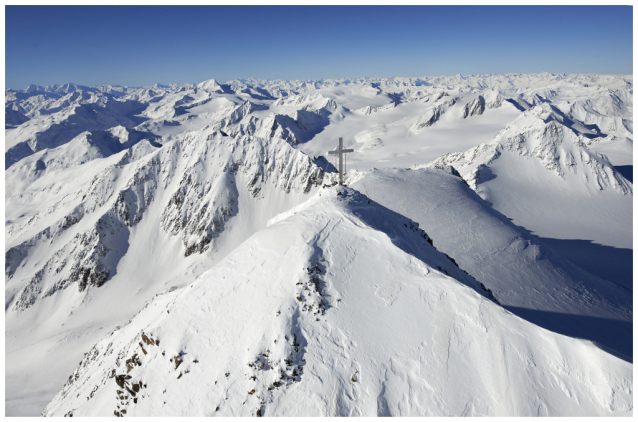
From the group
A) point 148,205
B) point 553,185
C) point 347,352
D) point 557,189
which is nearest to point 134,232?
point 148,205

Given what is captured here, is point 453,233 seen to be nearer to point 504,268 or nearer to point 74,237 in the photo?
point 504,268

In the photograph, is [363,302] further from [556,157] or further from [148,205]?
[148,205]

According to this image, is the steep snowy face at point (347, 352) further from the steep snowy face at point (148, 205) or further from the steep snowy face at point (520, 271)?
the steep snowy face at point (148, 205)

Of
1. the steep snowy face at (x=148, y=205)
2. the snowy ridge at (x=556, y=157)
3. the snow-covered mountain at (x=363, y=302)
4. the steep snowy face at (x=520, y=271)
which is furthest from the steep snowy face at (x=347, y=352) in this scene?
the steep snowy face at (x=148, y=205)

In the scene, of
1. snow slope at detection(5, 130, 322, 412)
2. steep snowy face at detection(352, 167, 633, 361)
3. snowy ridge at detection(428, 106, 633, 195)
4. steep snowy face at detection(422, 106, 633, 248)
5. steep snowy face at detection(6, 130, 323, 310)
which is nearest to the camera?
steep snowy face at detection(352, 167, 633, 361)

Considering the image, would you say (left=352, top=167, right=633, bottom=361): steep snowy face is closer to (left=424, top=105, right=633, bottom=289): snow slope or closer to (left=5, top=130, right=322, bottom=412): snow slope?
(left=424, top=105, right=633, bottom=289): snow slope

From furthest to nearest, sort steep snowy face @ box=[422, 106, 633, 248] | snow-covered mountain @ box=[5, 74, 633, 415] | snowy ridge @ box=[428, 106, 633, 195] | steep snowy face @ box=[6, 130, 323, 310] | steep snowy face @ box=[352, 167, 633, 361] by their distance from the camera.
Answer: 1. steep snowy face @ box=[6, 130, 323, 310]
2. snowy ridge @ box=[428, 106, 633, 195]
3. steep snowy face @ box=[422, 106, 633, 248]
4. steep snowy face @ box=[352, 167, 633, 361]
5. snow-covered mountain @ box=[5, 74, 633, 415]

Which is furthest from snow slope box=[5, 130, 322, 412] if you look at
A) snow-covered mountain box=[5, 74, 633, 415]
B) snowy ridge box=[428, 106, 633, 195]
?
snowy ridge box=[428, 106, 633, 195]

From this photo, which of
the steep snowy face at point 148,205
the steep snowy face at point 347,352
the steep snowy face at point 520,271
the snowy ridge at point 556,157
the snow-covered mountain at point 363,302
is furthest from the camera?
the steep snowy face at point 148,205
